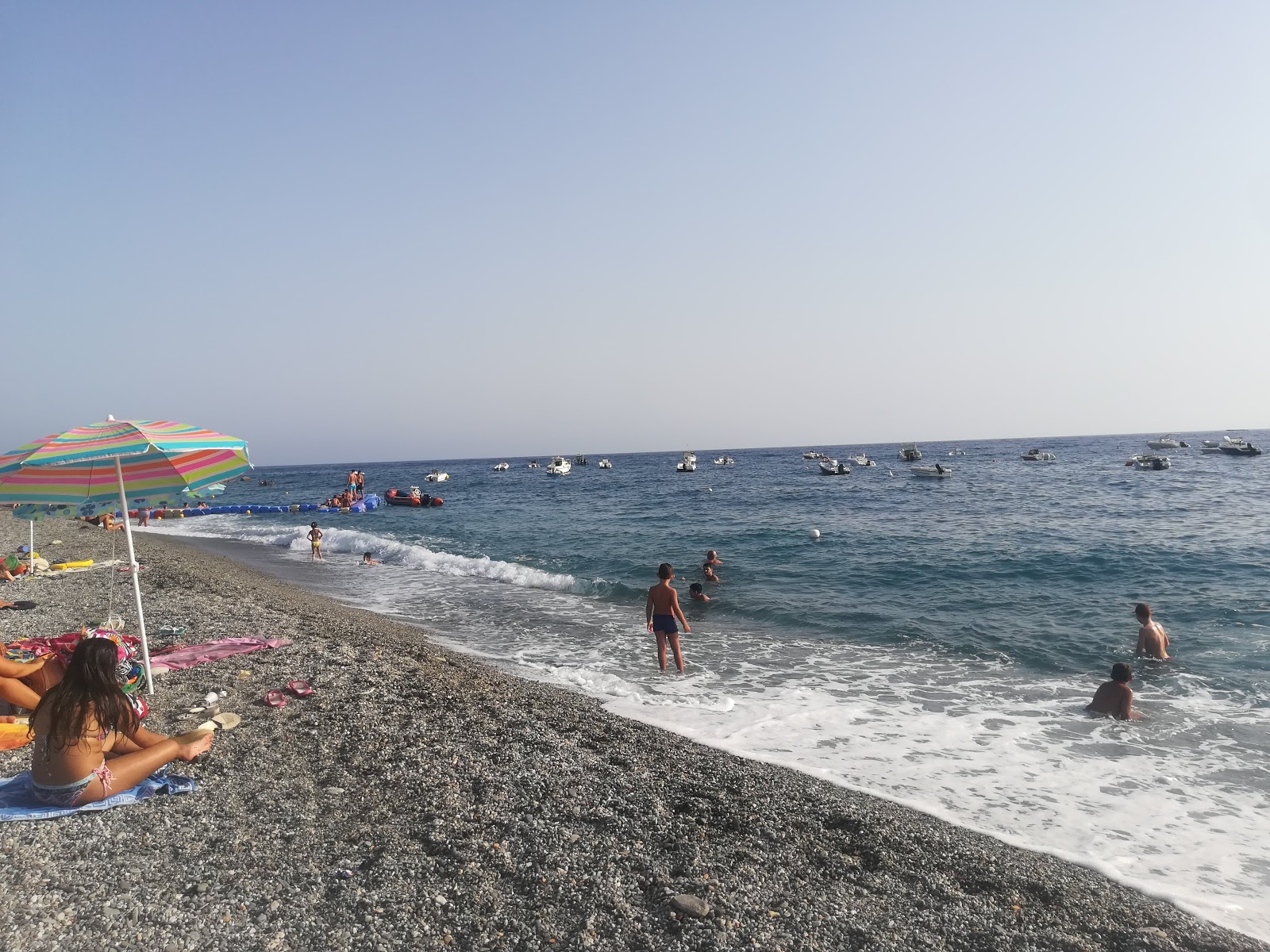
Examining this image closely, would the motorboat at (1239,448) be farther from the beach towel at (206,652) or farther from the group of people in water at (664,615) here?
the beach towel at (206,652)

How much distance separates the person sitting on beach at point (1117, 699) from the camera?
8.95 metres

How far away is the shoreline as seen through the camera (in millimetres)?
4137

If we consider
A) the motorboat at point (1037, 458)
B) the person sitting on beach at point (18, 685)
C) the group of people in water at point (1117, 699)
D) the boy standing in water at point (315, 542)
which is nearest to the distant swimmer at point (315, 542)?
the boy standing in water at point (315, 542)

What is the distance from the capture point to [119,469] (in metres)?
7.45

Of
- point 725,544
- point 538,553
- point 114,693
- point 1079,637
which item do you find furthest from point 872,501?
point 114,693

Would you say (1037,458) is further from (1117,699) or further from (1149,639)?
(1117,699)

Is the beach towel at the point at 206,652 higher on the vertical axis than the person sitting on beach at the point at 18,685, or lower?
lower

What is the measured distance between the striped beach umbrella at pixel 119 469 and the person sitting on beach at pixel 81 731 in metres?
2.23

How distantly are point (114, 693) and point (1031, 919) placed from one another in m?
6.91

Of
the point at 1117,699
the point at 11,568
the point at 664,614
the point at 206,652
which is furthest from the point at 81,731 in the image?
the point at 11,568

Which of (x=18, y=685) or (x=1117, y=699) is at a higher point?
(x=18, y=685)

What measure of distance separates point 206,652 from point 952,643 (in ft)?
41.3

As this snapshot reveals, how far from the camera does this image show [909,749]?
8008mm

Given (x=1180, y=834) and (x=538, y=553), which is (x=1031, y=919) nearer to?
(x=1180, y=834)
